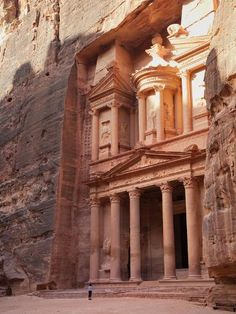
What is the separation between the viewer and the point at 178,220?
2062 cm

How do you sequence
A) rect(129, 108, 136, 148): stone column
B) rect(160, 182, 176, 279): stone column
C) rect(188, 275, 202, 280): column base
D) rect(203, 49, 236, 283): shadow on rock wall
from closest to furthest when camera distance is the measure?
rect(203, 49, 236, 283): shadow on rock wall, rect(188, 275, 202, 280): column base, rect(160, 182, 176, 279): stone column, rect(129, 108, 136, 148): stone column

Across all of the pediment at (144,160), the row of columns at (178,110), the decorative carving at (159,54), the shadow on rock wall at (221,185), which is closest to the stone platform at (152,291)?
the shadow on rock wall at (221,185)

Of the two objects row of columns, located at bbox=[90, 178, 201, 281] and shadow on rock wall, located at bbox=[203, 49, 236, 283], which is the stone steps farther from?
shadow on rock wall, located at bbox=[203, 49, 236, 283]

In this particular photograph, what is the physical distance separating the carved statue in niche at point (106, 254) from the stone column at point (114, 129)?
4269 millimetres

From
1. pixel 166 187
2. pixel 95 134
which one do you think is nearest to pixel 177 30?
pixel 95 134

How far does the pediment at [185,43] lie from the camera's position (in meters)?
19.9

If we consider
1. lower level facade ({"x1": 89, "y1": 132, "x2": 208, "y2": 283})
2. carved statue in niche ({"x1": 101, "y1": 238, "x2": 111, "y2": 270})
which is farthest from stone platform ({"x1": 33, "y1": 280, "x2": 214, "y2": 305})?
carved statue in niche ({"x1": 101, "y1": 238, "x2": 111, "y2": 270})

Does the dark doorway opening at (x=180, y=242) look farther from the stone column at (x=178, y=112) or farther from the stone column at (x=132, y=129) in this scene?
the stone column at (x=132, y=129)

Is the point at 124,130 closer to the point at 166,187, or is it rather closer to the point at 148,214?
the point at 148,214

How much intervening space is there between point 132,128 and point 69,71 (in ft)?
15.3

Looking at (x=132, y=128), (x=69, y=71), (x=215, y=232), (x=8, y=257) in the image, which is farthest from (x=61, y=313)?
(x=69, y=71)

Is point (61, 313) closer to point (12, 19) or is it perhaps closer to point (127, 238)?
point (127, 238)

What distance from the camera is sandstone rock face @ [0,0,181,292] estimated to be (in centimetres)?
2114

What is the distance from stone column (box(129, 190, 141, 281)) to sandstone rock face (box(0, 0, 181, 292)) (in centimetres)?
327
